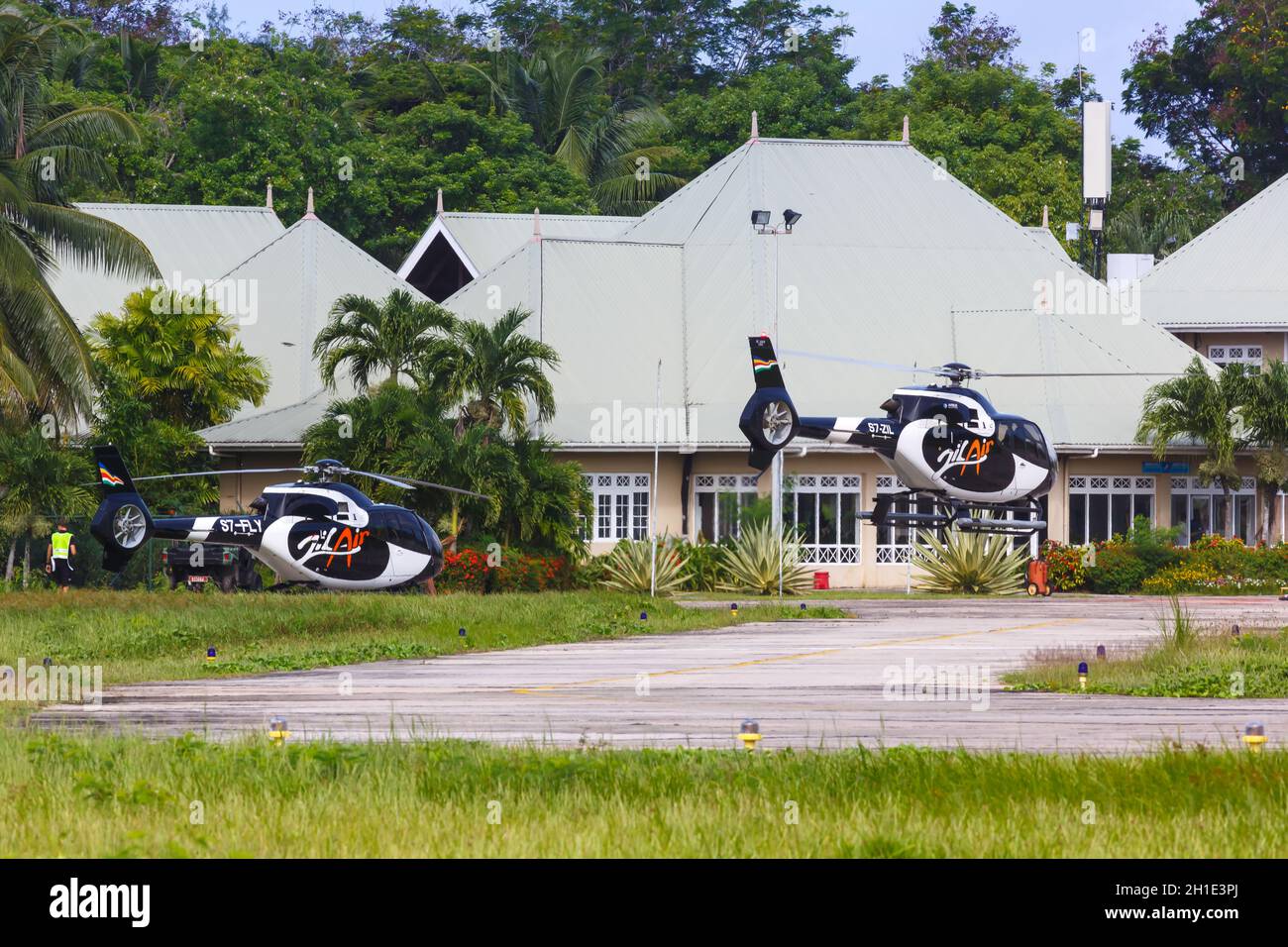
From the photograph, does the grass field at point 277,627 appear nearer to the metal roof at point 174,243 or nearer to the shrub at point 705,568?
the shrub at point 705,568

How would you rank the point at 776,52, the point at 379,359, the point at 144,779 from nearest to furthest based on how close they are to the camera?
the point at 144,779 → the point at 379,359 → the point at 776,52

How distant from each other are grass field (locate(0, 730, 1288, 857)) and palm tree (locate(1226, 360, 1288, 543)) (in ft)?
116

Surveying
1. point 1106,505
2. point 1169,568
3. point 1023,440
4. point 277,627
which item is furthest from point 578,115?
point 277,627

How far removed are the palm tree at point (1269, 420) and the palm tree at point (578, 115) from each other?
98.7 ft

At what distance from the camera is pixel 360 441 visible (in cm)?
4094

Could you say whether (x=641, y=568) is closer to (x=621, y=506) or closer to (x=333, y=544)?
(x=621, y=506)

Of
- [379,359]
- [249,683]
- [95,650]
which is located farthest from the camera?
[379,359]

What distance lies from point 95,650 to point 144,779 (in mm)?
12920

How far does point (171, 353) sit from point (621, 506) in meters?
11.6

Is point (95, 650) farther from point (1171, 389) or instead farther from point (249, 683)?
point (1171, 389)

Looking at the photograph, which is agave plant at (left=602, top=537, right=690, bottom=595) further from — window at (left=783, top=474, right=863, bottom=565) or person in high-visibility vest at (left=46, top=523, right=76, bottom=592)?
person in high-visibility vest at (left=46, top=523, right=76, bottom=592)

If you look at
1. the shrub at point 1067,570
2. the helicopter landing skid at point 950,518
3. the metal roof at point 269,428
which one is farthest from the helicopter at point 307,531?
the shrub at point 1067,570

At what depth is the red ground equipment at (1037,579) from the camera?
44.9 m
